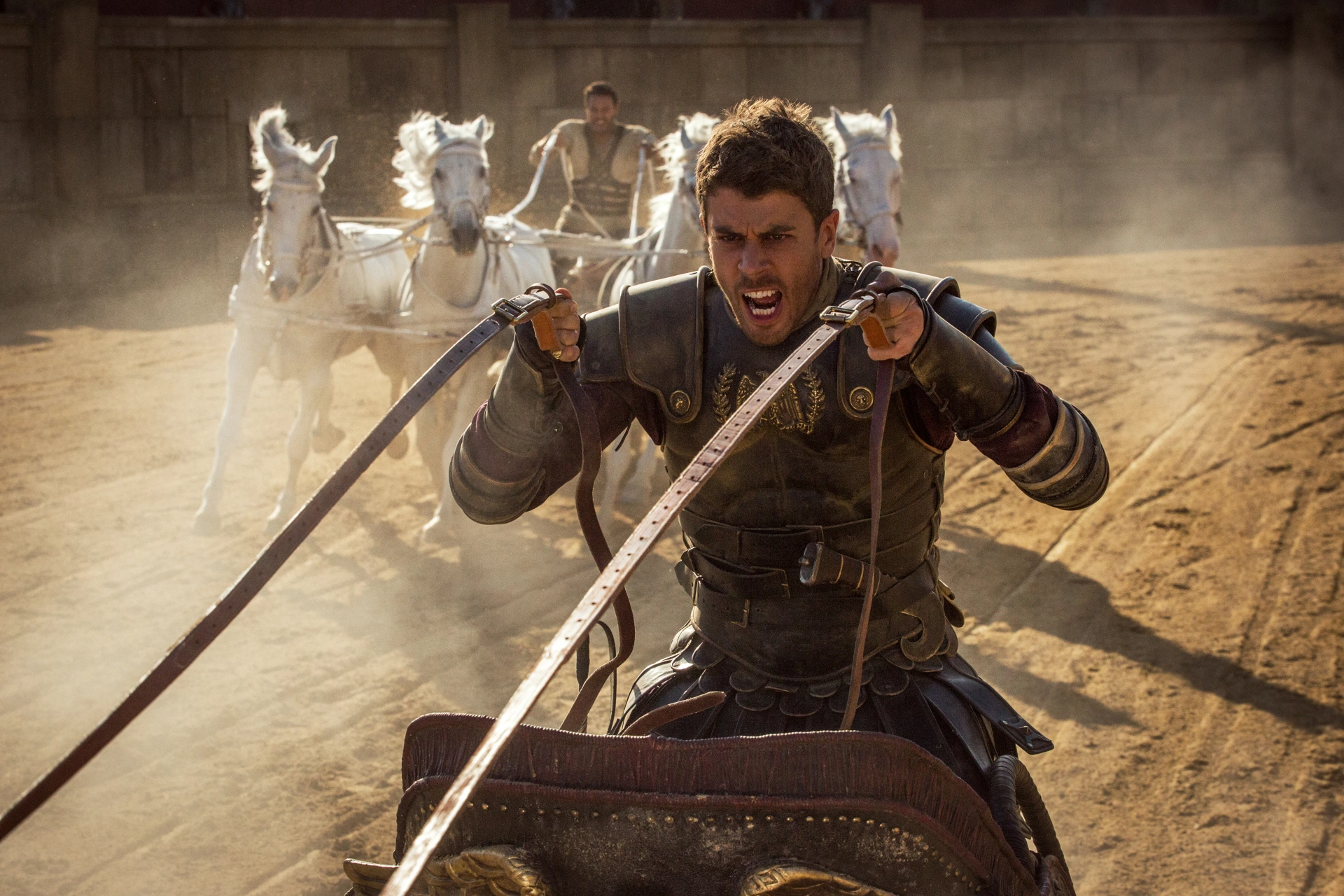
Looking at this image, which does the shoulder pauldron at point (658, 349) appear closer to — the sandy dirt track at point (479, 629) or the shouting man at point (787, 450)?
the shouting man at point (787, 450)

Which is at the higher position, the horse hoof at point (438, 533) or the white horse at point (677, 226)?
the white horse at point (677, 226)

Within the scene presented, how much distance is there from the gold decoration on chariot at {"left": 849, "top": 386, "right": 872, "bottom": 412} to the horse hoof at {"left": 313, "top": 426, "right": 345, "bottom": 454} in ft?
19.4

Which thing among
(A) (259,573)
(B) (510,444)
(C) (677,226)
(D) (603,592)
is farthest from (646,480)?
(D) (603,592)

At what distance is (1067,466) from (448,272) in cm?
540

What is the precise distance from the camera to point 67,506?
714 centimetres

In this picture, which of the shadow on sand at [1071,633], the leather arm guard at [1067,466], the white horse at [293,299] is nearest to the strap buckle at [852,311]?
the leather arm guard at [1067,466]

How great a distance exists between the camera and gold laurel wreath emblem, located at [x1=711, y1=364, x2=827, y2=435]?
7.55 ft

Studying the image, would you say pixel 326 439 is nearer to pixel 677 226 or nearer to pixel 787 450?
pixel 677 226

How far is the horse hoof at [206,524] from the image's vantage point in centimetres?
684

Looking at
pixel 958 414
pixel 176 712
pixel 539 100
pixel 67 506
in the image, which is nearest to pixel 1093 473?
pixel 958 414

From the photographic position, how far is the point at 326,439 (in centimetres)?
775

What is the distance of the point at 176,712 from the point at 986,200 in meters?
16.4

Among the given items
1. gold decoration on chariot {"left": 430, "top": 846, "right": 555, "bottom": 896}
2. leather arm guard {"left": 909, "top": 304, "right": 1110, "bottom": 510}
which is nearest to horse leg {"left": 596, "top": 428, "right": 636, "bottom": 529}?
leather arm guard {"left": 909, "top": 304, "right": 1110, "bottom": 510}

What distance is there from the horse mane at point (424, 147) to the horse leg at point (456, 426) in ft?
3.21
